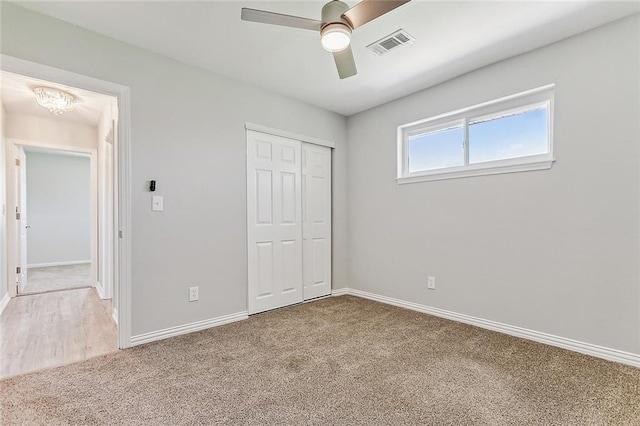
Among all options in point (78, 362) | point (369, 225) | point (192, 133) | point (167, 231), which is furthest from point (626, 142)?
point (78, 362)

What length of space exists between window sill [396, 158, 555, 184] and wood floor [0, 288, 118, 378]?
10.9 ft

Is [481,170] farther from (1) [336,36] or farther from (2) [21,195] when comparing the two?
(2) [21,195]

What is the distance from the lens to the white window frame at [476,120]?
8.45 feet

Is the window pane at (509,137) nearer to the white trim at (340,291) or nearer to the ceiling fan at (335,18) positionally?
the ceiling fan at (335,18)

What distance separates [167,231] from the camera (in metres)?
2.68

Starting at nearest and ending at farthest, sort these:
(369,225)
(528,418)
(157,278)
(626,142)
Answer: (528,418)
(626,142)
(157,278)
(369,225)

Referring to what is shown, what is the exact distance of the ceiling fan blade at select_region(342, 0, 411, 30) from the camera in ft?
5.24

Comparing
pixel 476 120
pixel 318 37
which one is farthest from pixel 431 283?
pixel 318 37

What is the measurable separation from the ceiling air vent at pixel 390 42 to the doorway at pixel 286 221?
1.48 meters

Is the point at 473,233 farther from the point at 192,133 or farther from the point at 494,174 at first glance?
the point at 192,133

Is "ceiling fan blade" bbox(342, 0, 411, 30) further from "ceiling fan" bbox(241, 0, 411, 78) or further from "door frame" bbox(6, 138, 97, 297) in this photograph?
"door frame" bbox(6, 138, 97, 297)

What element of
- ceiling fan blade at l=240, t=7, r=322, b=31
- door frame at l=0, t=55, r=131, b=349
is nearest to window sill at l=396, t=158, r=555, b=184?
ceiling fan blade at l=240, t=7, r=322, b=31

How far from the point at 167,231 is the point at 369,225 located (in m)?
2.40

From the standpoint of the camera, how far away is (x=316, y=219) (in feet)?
13.0
